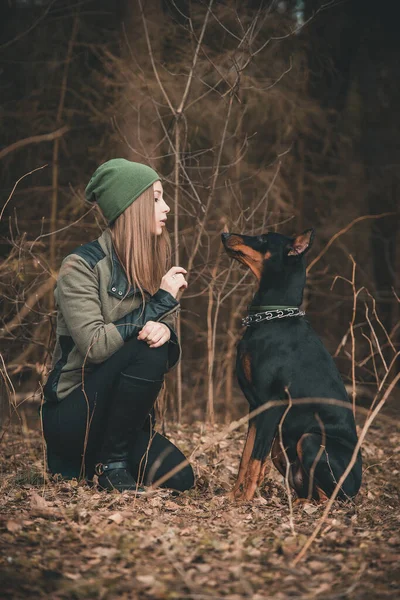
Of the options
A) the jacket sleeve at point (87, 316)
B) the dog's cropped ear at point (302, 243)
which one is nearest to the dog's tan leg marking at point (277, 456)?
the jacket sleeve at point (87, 316)

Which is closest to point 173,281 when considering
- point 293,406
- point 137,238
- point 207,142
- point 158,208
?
point 137,238

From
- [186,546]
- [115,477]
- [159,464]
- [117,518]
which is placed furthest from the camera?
[159,464]

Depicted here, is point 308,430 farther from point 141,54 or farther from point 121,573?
point 141,54

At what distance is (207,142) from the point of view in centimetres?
956

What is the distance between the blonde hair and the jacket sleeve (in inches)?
8.1

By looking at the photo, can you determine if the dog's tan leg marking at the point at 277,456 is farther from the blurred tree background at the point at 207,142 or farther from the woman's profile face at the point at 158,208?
the blurred tree background at the point at 207,142

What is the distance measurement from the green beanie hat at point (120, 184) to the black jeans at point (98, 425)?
2.63ft

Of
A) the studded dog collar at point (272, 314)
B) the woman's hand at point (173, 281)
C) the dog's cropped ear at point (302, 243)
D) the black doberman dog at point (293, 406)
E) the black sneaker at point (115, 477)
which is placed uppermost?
the dog's cropped ear at point (302, 243)

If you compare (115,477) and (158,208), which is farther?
(158,208)

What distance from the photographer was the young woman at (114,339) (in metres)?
4.02

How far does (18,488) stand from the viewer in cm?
420

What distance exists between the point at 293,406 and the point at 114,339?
3.58ft

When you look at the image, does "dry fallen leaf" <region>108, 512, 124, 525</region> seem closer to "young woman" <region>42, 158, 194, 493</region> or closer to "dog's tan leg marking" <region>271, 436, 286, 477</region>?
"young woman" <region>42, 158, 194, 493</region>

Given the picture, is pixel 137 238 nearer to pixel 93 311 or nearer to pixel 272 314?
pixel 93 311
